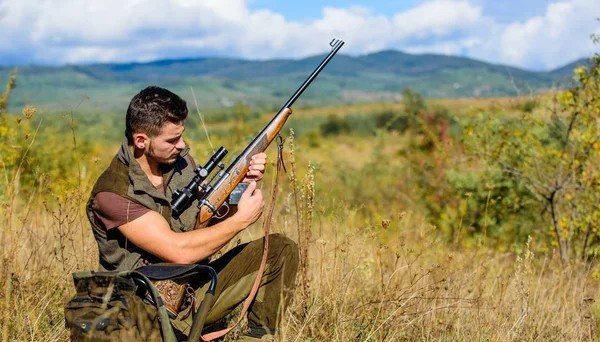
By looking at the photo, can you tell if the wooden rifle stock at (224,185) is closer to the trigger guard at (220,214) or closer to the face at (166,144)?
the trigger guard at (220,214)

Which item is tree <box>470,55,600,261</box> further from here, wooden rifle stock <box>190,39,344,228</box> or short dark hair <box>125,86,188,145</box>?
short dark hair <box>125,86,188,145</box>

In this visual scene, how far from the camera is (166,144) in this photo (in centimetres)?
331

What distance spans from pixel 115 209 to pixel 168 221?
14.1 inches

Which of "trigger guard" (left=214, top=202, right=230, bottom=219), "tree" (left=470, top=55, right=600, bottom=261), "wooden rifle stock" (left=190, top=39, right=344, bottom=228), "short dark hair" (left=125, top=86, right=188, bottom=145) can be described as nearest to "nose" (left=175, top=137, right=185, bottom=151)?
"short dark hair" (left=125, top=86, right=188, bottom=145)

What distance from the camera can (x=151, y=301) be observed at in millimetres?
3035

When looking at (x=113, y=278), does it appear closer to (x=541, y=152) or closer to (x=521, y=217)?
(x=541, y=152)

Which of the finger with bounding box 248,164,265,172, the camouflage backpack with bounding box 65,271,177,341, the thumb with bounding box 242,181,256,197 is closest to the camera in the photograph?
the camouflage backpack with bounding box 65,271,177,341

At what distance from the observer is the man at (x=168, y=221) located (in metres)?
3.06

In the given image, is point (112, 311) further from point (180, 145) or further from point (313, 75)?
point (313, 75)

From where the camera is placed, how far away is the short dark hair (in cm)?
324

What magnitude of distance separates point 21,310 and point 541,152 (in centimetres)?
594

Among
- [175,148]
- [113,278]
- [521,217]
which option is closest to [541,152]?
[521,217]

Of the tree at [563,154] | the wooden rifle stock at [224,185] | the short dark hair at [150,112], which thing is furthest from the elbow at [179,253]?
the tree at [563,154]

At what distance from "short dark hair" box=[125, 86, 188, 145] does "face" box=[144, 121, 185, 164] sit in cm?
3
